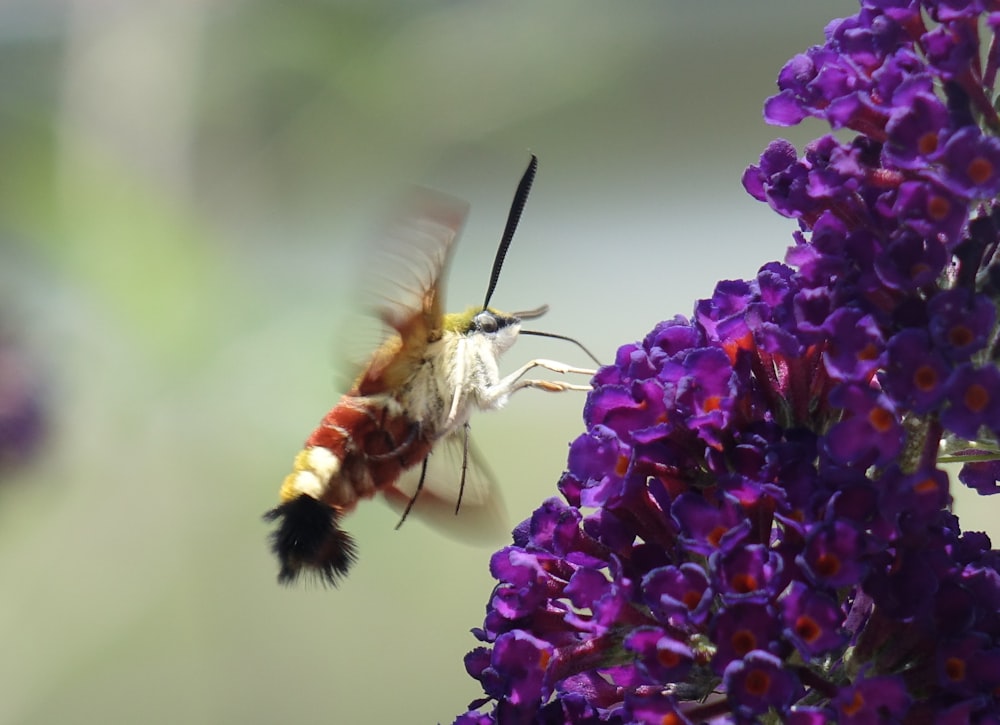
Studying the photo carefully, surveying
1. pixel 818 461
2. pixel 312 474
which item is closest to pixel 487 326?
pixel 312 474

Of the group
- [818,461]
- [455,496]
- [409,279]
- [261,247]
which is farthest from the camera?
[261,247]

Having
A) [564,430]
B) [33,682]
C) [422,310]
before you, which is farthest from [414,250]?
[564,430]

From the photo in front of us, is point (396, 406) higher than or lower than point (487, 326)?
lower

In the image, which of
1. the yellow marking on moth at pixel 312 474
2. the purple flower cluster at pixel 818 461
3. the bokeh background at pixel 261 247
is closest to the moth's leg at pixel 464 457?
the yellow marking on moth at pixel 312 474

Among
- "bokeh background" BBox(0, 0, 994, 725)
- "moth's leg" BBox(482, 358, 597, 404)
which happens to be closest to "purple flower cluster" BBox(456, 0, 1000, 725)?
"moth's leg" BBox(482, 358, 597, 404)

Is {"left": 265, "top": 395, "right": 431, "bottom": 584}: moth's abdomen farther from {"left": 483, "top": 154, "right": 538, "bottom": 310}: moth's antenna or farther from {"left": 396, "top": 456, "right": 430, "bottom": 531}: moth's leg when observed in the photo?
{"left": 483, "top": 154, "right": 538, "bottom": 310}: moth's antenna

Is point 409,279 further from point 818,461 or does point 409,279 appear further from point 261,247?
point 261,247
